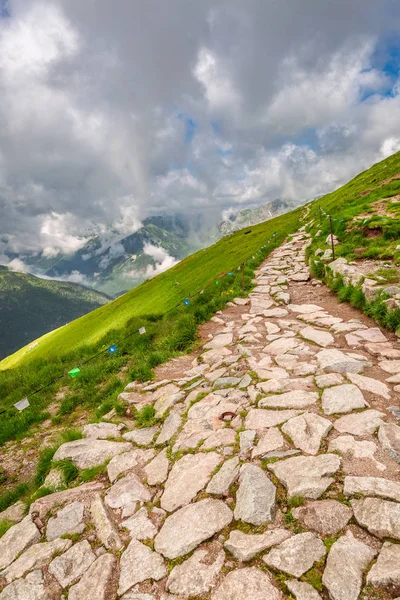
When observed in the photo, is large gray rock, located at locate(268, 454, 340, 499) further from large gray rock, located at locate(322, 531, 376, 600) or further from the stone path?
large gray rock, located at locate(322, 531, 376, 600)

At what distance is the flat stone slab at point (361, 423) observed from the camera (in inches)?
185

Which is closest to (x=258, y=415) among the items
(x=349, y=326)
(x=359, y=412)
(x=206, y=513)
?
(x=359, y=412)

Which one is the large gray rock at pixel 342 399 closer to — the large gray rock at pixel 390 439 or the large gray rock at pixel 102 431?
the large gray rock at pixel 390 439

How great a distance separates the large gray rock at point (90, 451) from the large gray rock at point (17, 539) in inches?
50.6

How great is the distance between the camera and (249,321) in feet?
38.1

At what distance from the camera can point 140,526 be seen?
4078 mm

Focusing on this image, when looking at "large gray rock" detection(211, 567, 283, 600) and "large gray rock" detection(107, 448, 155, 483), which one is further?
"large gray rock" detection(107, 448, 155, 483)

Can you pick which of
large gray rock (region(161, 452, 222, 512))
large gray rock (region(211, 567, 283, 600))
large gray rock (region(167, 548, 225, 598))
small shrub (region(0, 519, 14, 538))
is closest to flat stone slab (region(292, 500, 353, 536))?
large gray rock (region(211, 567, 283, 600))

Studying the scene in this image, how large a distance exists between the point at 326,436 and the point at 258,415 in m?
1.36

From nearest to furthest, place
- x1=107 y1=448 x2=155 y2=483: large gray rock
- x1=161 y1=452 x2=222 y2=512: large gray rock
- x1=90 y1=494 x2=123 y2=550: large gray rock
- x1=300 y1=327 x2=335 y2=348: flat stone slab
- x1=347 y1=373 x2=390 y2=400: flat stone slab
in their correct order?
x1=90 y1=494 x2=123 y2=550: large gray rock < x1=161 y1=452 x2=222 y2=512: large gray rock < x1=107 y1=448 x2=155 y2=483: large gray rock < x1=347 y1=373 x2=390 y2=400: flat stone slab < x1=300 y1=327 x2=335 y2=348: flat stone slab

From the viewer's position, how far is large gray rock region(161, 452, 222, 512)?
14.2ft

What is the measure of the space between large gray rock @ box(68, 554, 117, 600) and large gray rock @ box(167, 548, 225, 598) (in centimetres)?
77

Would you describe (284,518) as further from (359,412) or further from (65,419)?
(65,419)

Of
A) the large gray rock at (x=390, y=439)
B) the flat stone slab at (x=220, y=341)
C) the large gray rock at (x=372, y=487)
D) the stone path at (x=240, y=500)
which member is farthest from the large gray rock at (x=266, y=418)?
the flat stone slab at (x=220, y=341)
